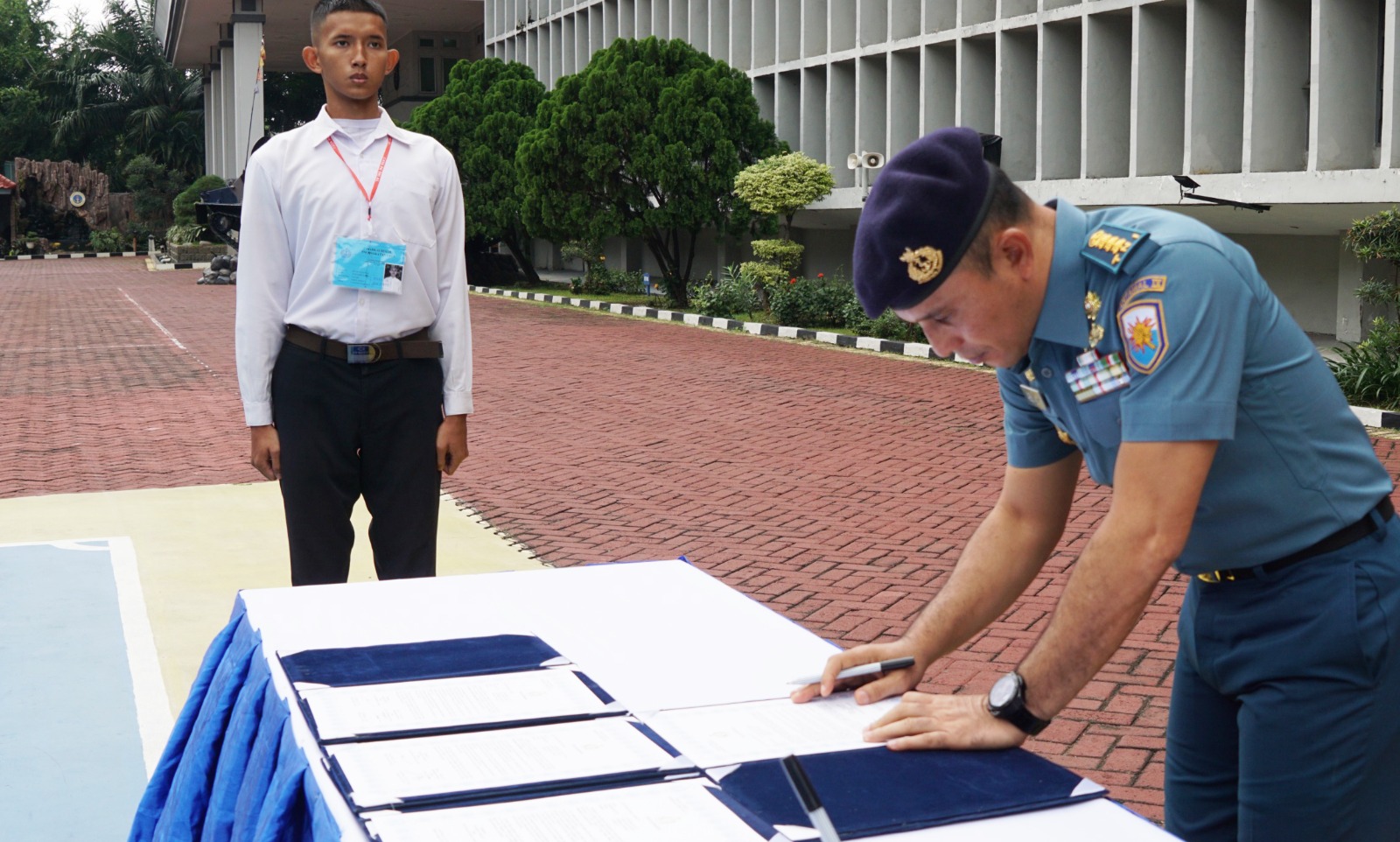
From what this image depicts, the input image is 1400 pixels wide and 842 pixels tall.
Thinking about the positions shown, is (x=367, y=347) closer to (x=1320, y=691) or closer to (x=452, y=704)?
(x=452, y=704)

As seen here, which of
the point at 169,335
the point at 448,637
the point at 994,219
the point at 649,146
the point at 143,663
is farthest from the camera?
the point at 649,146

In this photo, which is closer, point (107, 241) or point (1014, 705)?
point (1014, 705)

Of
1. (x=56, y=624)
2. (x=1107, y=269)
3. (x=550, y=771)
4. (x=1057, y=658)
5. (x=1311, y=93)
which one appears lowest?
(x=56, y=624)

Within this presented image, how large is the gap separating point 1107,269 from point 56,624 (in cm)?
499

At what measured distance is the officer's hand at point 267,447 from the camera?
4.13m

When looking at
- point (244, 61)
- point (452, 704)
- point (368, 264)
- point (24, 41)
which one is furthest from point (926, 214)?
point (24, 41)

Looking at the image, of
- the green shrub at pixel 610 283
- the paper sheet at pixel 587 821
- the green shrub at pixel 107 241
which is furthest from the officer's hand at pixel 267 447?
the green shrub at pixel 107 241

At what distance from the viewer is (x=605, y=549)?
712 cm

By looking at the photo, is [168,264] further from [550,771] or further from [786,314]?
[550,771]

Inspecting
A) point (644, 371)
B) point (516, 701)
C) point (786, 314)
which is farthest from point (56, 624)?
point (786, 314)

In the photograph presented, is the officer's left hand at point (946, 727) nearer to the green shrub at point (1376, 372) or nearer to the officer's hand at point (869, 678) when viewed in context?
the officer's hand at point (869, 678)

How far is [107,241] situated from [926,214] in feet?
216

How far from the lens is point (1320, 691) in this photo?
2.04 meters

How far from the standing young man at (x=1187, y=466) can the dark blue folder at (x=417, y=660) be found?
0.72 meters
